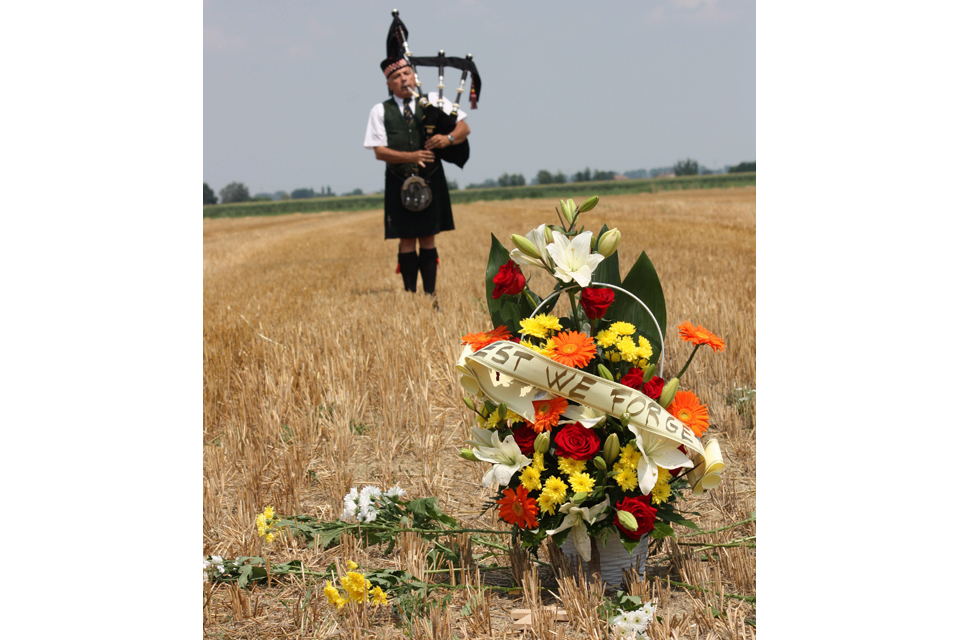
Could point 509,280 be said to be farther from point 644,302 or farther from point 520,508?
point 520,508

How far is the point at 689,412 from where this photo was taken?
1.61m

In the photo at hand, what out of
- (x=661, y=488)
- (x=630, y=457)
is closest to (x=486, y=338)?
(x=630, y=457)

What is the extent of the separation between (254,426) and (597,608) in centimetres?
197

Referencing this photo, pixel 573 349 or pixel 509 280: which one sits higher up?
pixel 509 280

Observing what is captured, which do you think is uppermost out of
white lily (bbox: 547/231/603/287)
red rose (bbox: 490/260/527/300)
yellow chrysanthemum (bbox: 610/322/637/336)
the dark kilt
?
the dark kilt

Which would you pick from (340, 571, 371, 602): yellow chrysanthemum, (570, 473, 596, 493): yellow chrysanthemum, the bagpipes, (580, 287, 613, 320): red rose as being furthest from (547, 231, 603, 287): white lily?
the bagpipes

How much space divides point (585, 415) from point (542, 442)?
0.40ft

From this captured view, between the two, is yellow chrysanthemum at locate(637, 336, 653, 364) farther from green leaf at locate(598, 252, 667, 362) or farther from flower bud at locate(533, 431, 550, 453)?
flower bud at locate(533, 431, 550, 453)

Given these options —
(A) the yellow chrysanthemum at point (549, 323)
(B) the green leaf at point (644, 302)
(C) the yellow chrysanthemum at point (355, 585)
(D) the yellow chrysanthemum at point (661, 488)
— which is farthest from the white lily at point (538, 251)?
(C) the yellow chrysanthemum at point (355, 585)

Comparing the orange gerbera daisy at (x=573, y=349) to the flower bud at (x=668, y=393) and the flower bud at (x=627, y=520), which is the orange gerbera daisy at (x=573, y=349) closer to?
the flower bud at (x=668, y=393)

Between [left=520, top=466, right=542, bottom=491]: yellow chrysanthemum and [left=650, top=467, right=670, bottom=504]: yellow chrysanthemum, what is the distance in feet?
0.91

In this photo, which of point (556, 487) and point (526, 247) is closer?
point (556, 487)

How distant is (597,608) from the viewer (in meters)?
1.49

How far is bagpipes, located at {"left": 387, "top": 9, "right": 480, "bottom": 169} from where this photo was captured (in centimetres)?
500
